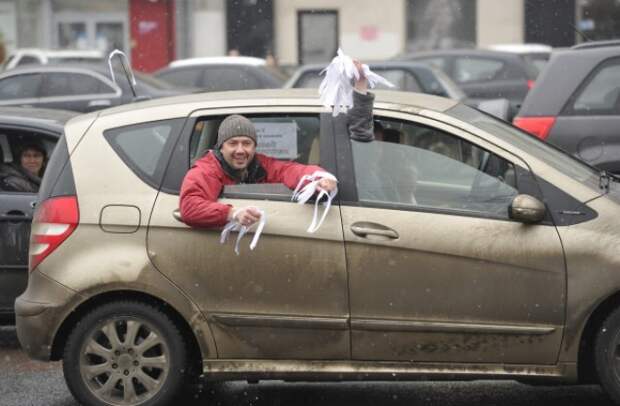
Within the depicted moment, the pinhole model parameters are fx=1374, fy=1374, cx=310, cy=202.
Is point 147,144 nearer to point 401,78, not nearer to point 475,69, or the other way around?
point 401,78

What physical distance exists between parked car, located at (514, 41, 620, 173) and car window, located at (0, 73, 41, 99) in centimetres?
929

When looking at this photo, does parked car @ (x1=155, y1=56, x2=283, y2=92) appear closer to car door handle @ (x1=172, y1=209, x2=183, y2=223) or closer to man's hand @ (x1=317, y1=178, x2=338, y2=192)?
car door handle @ (x1=172, y1=209, x2=183, y2=223)

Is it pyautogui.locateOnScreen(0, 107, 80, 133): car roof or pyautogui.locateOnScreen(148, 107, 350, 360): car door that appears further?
pyautogui.locateOnScreen(0, 107, 80, 133): car roof

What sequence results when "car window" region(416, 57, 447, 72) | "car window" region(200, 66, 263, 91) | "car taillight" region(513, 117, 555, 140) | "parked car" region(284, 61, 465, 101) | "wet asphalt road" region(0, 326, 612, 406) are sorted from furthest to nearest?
"car window" region(416, 57, 447, 72), "car window" region(200, 66, 263, 91), "parked car" region(284, 61, 465, 101), "car taillight" region(513, 117, 555, 140), "wet asphalt road" region(0, 326, 612, 406)

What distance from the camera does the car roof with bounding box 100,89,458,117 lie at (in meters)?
6.50

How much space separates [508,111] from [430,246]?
4.62 m

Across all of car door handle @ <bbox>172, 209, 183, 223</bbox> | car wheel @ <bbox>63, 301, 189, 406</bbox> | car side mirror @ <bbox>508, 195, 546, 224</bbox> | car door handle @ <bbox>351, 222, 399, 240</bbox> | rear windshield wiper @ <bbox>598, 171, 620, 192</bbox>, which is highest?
rear windshield wiper @ <bbox>598, 171, 620, 192</bbox>

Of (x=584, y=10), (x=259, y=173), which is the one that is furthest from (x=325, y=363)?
(x=584, y=10)

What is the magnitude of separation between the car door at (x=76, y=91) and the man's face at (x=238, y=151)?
10.7m

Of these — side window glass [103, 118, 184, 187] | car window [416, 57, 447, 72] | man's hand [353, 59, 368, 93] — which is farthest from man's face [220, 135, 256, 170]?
car window [416, 57, 447, 72]

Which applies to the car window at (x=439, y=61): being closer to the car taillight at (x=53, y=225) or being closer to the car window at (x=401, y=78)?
the car window at (x=401, y=78)

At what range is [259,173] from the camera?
652 centimetres

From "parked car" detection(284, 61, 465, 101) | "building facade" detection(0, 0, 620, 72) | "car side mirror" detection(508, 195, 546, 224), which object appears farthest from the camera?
"building facade" detection(0, 0, 620, 72)

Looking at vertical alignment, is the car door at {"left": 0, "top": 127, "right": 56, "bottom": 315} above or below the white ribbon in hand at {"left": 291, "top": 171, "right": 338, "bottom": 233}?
below
